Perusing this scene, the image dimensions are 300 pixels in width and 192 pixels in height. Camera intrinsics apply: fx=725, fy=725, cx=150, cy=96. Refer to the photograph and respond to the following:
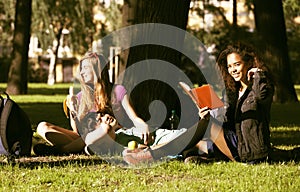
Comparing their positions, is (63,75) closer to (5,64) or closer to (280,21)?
(5,64)

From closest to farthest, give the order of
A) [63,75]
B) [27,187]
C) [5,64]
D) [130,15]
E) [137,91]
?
[27,187] → [137,91] → [130,15] → [5,64] → [63,75]

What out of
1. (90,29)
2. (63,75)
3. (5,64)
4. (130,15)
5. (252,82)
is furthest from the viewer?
(63,75)

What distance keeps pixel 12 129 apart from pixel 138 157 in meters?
1.44

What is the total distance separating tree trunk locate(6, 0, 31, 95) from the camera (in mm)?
25875

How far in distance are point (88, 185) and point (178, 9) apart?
432cm

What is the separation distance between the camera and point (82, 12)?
44.3 m

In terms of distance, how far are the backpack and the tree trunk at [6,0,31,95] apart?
Answer: 60.4 feet

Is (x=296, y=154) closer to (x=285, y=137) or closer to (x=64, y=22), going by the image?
(x=285, y=137)

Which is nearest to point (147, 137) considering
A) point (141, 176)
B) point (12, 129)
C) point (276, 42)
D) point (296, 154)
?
point (141, 176)

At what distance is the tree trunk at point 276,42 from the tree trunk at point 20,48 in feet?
31.3

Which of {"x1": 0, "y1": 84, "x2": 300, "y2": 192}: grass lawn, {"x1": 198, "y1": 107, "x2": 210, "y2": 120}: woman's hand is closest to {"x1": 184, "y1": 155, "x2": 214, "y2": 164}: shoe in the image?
{"x1": 0, "y1": 84, "x2": 300, "y2": 192}: grass lawn

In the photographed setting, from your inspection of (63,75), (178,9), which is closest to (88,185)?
(178,9)

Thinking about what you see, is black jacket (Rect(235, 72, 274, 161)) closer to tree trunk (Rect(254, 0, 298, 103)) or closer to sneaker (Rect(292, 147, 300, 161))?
sneaker (Rect(292, 147, 300, 161))

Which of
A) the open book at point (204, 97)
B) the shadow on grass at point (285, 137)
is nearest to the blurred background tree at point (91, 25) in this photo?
the shadow on grass at point (285, 137)
